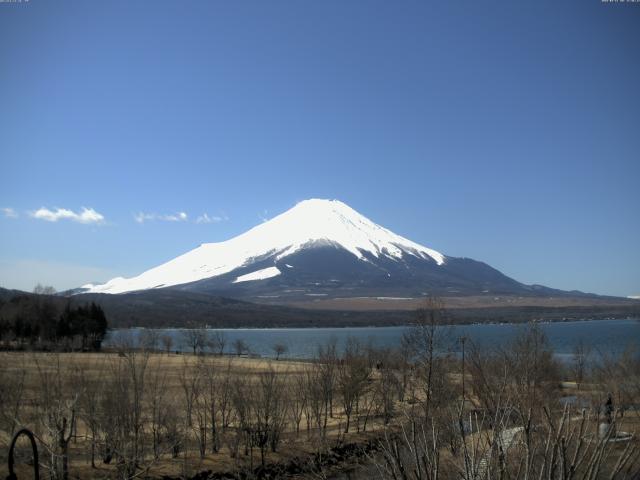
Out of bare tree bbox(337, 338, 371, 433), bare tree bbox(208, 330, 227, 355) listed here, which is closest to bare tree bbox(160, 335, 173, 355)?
bare tree bbox(208, 330, 227, 355)

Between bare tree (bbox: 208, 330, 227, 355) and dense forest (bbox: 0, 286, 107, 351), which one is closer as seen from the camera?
dense forest (bbox: 0, 286, 107, 351)

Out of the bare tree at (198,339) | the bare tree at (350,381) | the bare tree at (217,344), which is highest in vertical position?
the bare tree at (350,381)

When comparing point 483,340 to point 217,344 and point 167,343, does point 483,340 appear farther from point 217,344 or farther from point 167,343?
point 167,343

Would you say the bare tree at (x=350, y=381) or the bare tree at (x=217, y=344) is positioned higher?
the bare tree at (x=350, y=381)

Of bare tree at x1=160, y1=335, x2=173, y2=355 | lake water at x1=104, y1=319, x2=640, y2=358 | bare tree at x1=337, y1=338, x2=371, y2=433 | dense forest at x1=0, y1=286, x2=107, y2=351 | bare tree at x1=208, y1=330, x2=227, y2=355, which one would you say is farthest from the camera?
bare tree at x1=160, y1=335, x2=173, y2=355

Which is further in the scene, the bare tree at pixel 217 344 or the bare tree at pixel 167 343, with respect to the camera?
the bare tree at pixel 167 343

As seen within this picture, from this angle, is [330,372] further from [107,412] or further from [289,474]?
[107,412]

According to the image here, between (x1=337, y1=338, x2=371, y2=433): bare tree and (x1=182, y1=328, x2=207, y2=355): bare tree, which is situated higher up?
(x1=337, y1=338, x2=371, y2=433): bare tree

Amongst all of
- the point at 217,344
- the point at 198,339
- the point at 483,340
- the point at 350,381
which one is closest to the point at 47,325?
the point at 198,339

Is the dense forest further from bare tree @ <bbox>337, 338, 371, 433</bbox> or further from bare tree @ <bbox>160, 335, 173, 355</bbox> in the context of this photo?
bare tree @ <bbox>337, 338, 371, 433</bbox>

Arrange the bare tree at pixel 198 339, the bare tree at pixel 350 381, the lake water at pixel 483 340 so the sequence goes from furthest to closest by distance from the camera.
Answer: the bare tree at pixel 198 339 → the lake water at pixel 483 340 → the bare tree at pixel 350 381

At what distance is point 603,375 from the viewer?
28297 millimetres

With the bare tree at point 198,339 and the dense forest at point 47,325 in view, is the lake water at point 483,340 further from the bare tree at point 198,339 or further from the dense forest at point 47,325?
the bare tree at point 198,339

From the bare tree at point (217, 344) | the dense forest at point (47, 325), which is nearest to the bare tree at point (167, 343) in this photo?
the bare tree at point (217, 344)
